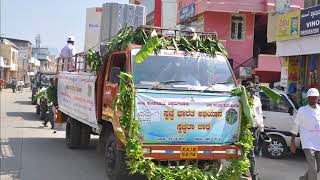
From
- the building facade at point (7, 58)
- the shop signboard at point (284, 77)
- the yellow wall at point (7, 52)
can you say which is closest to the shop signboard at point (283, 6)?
the shop signboard at point (284, 77)

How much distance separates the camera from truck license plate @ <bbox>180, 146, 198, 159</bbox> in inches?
285

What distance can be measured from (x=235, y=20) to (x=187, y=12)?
3.04 m

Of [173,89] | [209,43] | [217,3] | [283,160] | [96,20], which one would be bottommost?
[283,160]

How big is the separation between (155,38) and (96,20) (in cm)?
991

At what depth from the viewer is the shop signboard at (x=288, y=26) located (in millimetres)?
15638

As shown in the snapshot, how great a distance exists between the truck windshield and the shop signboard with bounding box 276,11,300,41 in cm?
806

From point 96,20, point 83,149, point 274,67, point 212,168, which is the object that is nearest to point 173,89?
point 212,168

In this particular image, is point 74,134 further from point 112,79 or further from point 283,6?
point 283,6

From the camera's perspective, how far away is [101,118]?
29.9 feet

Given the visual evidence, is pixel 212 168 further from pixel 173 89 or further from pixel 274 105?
pixel 274 105

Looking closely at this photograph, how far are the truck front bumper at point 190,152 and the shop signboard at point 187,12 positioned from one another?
22192 millimetres

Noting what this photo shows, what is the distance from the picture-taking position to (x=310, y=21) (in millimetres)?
14641

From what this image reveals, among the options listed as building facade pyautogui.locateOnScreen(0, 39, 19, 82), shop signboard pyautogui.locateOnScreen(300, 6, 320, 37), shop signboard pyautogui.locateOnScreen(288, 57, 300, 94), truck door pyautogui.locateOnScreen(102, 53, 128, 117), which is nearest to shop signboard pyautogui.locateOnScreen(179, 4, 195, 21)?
shop signboard pyautogui.locateOnScreen(288, 57, 300, 94)

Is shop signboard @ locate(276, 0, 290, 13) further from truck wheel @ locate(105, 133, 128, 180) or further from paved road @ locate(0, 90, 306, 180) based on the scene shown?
truck wheel @ locate(105, 133, 128, 180)
